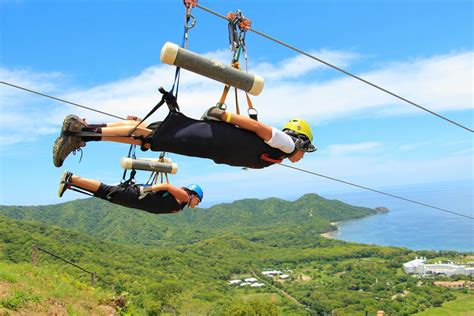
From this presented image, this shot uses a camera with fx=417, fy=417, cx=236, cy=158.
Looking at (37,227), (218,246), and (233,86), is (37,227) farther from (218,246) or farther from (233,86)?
(233,86)

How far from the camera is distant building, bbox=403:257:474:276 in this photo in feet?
206

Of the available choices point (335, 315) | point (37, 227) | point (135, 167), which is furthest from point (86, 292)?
point (37, 227)

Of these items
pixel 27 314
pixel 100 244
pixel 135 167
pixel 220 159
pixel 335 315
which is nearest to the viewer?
pixel 220 159

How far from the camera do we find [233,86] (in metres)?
2.67

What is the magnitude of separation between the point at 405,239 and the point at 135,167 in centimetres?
11882

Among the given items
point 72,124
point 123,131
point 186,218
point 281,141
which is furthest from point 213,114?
point 186,218

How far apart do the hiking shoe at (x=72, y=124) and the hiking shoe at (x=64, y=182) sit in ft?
3.72

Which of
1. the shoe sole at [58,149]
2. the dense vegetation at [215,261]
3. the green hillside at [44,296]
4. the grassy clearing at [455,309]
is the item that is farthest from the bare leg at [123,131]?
the grassy clearing at [455,309]

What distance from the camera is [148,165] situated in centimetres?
387

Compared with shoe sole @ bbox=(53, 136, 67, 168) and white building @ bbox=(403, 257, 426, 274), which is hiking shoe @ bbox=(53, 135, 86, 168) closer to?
shoe sole @ bbox=(53, 136, 67, 168)

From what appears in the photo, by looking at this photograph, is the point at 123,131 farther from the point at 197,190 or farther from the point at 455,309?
the point at 455,309

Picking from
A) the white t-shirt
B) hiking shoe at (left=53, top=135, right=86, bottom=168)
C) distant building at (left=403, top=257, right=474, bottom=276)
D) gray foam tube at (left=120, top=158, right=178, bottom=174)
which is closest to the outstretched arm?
gray foam tube at (left=120, top=158, right=178, bottom=174)

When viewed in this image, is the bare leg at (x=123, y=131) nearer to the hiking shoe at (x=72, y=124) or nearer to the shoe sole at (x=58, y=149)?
the hiking shoe at (x=72, y=124)

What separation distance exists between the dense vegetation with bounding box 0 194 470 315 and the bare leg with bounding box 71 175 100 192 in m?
4.52
